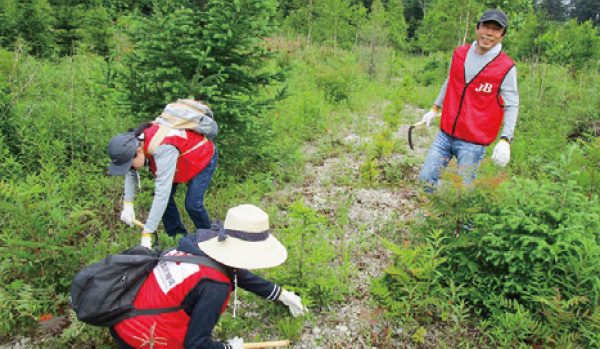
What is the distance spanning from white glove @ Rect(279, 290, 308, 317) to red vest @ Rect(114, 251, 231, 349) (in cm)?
80

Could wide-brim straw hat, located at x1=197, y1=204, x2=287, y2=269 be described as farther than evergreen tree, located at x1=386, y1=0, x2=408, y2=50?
No

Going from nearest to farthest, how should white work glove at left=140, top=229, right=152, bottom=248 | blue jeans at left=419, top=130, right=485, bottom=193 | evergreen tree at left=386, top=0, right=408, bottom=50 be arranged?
white work glove at left=140, top=229, right=152, bottom=248 < blue jeans at left=419, top=130, right=485, bottom=193 < evergreen tree at left=386, top=0, right=408, bottom=50

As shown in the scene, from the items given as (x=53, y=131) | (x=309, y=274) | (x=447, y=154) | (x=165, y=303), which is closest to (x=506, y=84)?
(x=447, y=154)

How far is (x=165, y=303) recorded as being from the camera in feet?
6.98

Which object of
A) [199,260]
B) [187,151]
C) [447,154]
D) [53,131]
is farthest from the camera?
[53,131]

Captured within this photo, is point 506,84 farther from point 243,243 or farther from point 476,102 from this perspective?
point 243,243

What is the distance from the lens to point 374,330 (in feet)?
9.63

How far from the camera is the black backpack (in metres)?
2.04

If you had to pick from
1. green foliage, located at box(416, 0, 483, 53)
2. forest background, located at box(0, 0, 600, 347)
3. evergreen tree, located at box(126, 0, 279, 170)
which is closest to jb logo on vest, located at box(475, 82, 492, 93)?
forest background, located at box(0, 0, 600, 347)

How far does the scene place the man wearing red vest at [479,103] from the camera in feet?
11.1

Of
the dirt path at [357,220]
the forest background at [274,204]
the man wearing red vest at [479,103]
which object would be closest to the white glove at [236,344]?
the forest background at [274,204]

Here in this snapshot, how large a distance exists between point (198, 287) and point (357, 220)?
9.26 ft

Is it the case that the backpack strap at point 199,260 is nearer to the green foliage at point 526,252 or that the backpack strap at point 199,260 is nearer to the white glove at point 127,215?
the white glove at point 127,215

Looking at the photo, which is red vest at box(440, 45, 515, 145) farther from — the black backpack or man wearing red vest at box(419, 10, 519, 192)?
the black backpack
